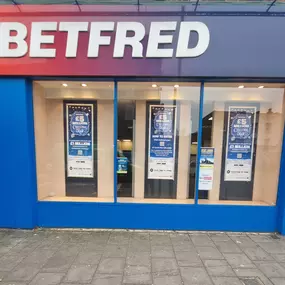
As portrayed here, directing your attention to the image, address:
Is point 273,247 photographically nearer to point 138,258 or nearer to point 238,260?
point 238,260

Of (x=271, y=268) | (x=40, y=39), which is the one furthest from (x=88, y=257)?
(x=40, y=39)

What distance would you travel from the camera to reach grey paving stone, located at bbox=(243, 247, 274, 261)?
3035 mm

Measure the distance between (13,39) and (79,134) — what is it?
202cm

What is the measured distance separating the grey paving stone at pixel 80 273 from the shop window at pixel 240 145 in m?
2.38

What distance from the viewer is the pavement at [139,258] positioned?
2.56 metres

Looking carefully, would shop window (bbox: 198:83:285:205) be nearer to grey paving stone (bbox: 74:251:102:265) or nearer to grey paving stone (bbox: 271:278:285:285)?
grey paving stone (bbox: 271:278:285:285)

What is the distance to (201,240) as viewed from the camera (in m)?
3.50

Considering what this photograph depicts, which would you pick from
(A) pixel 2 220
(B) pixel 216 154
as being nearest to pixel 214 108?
(B) pixel 216 154

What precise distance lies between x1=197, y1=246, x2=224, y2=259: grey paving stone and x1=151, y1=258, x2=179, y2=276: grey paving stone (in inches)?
19.8

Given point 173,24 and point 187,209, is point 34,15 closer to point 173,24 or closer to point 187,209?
→ point 173,24

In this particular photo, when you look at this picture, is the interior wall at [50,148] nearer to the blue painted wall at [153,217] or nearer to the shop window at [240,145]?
the blue painted wall at [153,217]

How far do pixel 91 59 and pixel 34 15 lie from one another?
1.22 m

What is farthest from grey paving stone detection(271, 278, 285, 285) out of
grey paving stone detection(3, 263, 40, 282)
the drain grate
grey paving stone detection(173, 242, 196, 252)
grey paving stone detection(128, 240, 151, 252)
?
grey paving stone detection(3, 263, 40, 282)

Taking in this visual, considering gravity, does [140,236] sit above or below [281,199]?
below
